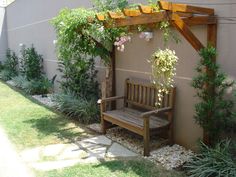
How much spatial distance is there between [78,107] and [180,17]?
11.6ft

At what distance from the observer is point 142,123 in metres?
5.08

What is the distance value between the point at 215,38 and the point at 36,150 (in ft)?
10.8

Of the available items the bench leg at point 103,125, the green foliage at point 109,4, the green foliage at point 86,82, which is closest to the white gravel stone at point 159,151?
the bench leg at point 103,125

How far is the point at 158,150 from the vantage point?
16.5 ft

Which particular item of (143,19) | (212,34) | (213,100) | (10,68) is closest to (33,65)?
(10,68)

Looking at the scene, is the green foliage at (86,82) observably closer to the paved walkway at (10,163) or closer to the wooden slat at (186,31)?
the paved walkway at (10,163)

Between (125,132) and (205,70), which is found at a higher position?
(205,70)

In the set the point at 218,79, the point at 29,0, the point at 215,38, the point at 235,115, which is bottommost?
the point at 235,115

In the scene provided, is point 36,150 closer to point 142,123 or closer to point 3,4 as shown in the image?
point 142,123

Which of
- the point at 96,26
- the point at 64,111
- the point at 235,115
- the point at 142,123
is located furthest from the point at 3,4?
the point at 235,115

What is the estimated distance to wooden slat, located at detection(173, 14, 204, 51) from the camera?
12.9 ft

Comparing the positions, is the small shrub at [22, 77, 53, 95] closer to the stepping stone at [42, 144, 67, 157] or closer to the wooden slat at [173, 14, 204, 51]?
the stepping stone at [42, 144, 67, 157]

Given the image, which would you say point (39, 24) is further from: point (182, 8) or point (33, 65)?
point (182, 8)

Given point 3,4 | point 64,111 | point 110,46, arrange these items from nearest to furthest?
point 110,46 < point 64,111 < point 3,4
